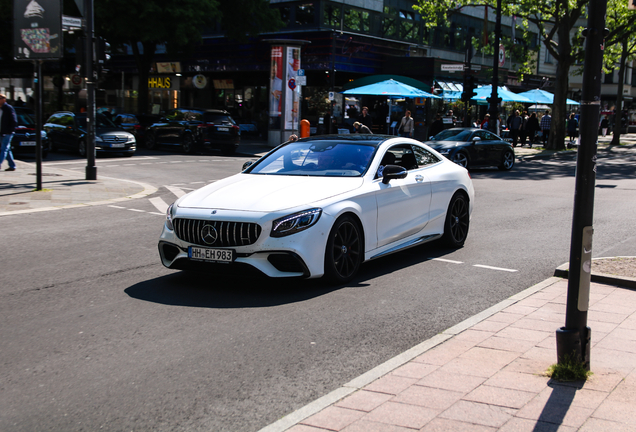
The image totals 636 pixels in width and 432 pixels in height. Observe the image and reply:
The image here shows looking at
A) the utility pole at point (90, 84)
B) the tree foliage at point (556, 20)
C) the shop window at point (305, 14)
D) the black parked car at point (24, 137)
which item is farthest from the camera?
the shop window at point (305, 14)

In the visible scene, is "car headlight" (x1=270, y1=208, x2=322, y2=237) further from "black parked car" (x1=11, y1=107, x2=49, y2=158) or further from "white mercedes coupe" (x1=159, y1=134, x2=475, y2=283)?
"black parked car" (x1=11, y1=107, x2=49, y2=158)

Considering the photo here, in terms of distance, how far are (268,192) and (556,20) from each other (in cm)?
3016

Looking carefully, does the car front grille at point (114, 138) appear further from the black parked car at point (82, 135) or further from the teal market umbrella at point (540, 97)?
the teal market umbrella at point (540, 97)

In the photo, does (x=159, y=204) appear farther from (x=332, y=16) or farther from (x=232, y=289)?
(x=332, y=16)

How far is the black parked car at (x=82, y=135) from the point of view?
81.6ft

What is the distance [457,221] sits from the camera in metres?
8.98

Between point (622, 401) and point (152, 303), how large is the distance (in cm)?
390

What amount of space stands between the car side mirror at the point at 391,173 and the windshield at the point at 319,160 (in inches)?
9.2

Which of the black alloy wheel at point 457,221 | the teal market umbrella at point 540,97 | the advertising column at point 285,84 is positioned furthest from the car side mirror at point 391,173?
the teal market umbrella at point 540,97

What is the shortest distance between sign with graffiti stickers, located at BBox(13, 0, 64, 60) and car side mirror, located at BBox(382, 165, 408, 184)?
932 centimetres

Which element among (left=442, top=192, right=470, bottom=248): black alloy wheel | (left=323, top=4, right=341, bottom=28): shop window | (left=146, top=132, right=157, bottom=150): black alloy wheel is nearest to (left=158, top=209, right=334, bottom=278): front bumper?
(left=442, top=192, right=470, bottom=248): black alloy wheel

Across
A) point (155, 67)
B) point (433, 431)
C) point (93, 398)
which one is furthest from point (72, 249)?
point (155, 67)

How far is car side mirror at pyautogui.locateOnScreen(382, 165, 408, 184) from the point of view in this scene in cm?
730

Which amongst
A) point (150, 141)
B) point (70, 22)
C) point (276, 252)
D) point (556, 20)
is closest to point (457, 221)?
point (276, 252)
